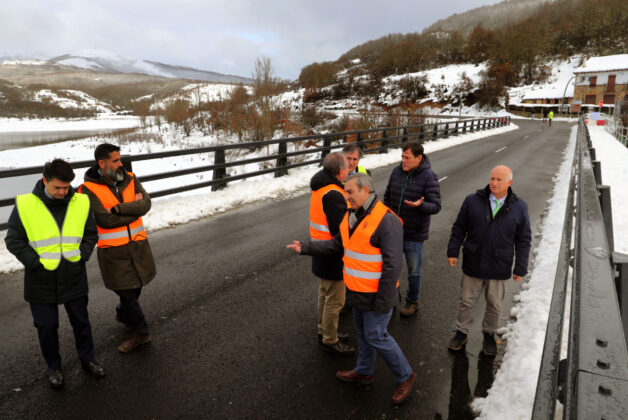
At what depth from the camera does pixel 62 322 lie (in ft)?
13.5

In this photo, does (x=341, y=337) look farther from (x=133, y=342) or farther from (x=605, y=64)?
(x=605, y=64)

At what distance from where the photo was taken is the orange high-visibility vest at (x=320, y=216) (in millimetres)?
3512

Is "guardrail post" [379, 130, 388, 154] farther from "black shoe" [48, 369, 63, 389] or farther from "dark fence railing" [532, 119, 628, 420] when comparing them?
"black shoe" [48, 369, 63, 389]

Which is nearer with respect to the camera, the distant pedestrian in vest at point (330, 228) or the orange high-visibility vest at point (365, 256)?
the orange high-visibility vest at point (365, 256)

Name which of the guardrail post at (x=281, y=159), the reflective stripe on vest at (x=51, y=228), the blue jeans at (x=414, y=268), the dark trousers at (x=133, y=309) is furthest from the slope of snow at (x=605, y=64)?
the reflective stripe on vest at (x=51, y=228)

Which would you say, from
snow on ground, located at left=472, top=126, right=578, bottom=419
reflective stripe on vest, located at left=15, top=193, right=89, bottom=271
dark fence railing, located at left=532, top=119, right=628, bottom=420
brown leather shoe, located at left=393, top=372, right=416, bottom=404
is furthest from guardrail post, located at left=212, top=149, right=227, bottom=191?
dark fence railing, located at left=532, top=119, right=628, bottom=420

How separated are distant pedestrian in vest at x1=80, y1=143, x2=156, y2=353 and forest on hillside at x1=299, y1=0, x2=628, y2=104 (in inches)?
3362

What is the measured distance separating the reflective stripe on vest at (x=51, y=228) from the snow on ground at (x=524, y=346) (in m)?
3.49

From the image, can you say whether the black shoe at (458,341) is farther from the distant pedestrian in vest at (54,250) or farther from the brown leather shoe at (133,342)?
the distant pedestrian in vest at (54,250)

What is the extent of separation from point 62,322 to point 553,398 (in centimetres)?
456

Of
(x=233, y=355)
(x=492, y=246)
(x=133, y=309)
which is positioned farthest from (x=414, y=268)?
(x=133, y=309)

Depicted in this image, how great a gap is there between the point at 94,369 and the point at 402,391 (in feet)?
8.65

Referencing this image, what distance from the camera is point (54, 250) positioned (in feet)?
9.88

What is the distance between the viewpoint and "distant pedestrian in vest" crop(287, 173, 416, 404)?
2818 mm
